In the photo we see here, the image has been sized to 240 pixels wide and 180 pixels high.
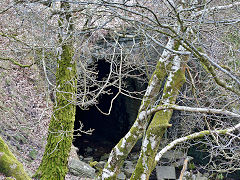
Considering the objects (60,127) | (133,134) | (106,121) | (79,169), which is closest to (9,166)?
(60,127)

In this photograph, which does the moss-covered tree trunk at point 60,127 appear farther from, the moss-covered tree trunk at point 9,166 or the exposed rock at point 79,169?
the exposed rock at point 79,169

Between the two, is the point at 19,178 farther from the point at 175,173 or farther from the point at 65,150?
the point at 175,173

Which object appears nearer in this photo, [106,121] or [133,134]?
[133,134]

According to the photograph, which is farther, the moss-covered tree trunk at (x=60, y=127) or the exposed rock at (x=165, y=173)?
the exposed rock at (x=165, y=173)

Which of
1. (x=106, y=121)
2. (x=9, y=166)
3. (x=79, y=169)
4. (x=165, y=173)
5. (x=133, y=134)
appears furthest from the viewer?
(x=106, y=121)

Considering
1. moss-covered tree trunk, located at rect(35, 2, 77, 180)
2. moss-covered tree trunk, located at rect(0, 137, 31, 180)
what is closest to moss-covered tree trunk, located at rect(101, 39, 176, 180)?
moss-covered tree trunk, located at rect(35, 2, 77, 180)

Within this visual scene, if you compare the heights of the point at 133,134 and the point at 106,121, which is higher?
the point at 133,134

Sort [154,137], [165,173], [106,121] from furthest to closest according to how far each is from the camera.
→ 1. [106,121]
2. [165,173]
3. [154,137]

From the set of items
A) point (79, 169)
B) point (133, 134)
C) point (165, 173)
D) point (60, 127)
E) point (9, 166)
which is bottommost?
point (165, 173)

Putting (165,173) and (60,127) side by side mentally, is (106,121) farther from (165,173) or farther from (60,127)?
(60,127)

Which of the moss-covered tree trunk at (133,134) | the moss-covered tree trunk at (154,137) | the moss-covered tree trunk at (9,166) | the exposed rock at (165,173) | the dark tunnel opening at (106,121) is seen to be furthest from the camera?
the dark tunnel opening at (106,121)

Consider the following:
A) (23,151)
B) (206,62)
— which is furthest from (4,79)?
(206,62)

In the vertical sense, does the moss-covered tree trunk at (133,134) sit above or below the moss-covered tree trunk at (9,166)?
above

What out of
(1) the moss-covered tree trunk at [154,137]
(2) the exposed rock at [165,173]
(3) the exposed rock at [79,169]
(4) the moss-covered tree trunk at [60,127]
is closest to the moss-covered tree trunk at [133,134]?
(1) the moss-covered tree trunk at [154,137]
